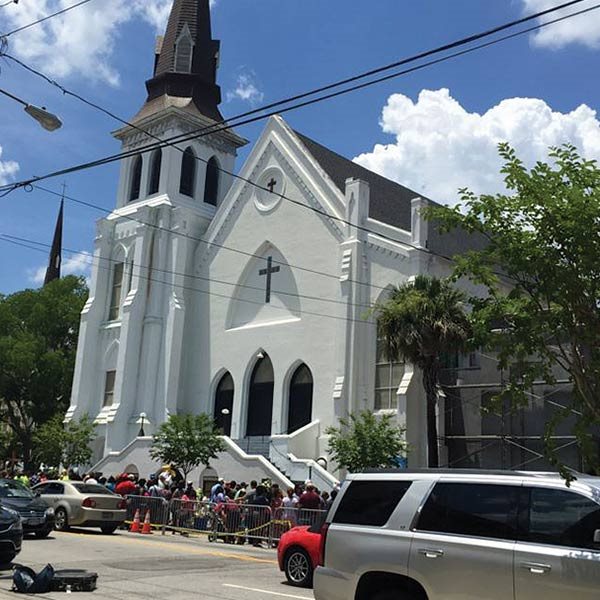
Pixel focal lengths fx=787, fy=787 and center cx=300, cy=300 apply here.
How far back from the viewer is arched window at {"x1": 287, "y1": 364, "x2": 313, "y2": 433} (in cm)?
3381

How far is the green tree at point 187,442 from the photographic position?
29234 mm

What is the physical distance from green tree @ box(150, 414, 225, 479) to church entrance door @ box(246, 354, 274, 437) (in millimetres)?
5715

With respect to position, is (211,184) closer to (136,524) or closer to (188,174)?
(188,174)

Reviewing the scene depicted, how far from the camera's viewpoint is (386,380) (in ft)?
103

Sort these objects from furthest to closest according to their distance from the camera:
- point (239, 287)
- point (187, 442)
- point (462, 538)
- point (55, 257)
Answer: point (55, 257), point (239, 287), point (187, 442), point (462, 538)

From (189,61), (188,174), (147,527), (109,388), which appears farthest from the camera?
(189,61)

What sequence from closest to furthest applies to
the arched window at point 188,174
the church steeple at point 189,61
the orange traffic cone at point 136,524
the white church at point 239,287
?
the orange traffic cone at point 136,524 → the white church at point 239,287 → the arched window at point 188,174 → the church steeple at point 189,61

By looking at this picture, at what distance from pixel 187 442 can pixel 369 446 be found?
693cm

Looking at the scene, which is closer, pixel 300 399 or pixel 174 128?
pixel 300 399

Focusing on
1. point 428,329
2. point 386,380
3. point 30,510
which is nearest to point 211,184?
point 386,380

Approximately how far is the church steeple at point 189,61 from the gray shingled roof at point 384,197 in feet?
27.0

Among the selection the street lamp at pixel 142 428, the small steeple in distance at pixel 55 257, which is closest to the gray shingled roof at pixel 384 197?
the street lamp at pixel 142 428

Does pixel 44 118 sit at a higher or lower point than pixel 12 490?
higher

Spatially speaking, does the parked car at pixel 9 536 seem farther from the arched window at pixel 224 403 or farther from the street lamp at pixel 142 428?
the street lamp at pixel 142 428
